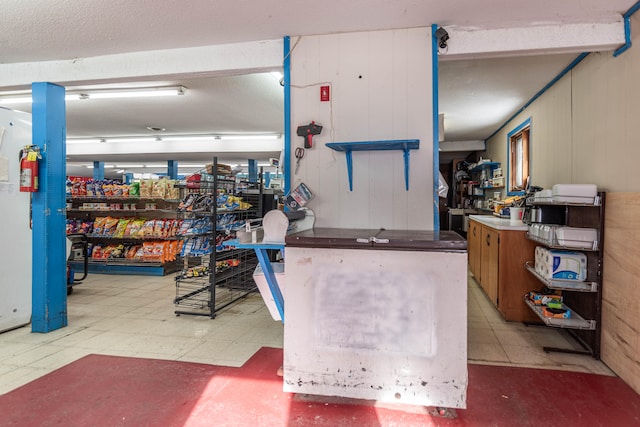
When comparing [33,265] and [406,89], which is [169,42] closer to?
[406,89]

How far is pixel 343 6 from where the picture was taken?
102 inches

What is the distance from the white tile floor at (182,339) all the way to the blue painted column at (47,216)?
0.24m

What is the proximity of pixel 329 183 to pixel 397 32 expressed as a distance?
1.35 metres

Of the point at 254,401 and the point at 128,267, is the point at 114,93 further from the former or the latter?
the point at 254,401

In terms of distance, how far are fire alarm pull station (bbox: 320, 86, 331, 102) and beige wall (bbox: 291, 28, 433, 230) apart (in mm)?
34

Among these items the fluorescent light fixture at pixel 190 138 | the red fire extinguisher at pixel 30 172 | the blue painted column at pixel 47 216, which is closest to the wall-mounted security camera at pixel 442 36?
the blue painted column at pixel 47 216

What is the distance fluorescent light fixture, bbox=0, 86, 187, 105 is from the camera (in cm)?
454

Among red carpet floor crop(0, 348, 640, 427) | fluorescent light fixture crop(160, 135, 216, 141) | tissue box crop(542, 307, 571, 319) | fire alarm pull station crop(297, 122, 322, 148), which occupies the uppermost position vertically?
fluorescent light fixture crop(160, 135, 216, 141)

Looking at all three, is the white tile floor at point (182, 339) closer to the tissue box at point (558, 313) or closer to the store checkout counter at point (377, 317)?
the tissue box at point (558, 313)

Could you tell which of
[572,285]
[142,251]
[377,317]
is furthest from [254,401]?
[142,251]

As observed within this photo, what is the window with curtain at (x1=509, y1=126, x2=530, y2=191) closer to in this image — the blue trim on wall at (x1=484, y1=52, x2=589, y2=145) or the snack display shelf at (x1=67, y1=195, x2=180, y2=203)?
the blue trim on wall at (x1=484, y1=52, x2=589, y2=145)

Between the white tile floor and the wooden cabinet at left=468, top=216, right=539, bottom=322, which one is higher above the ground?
the wooden cabinet at left=468, top=216, right=539, bottom=322

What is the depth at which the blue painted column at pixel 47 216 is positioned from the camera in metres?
3.57

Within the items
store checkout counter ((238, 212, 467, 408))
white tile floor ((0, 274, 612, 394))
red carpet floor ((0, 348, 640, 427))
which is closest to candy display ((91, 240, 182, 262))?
white tile floor ((0, 274, 612, 394))
